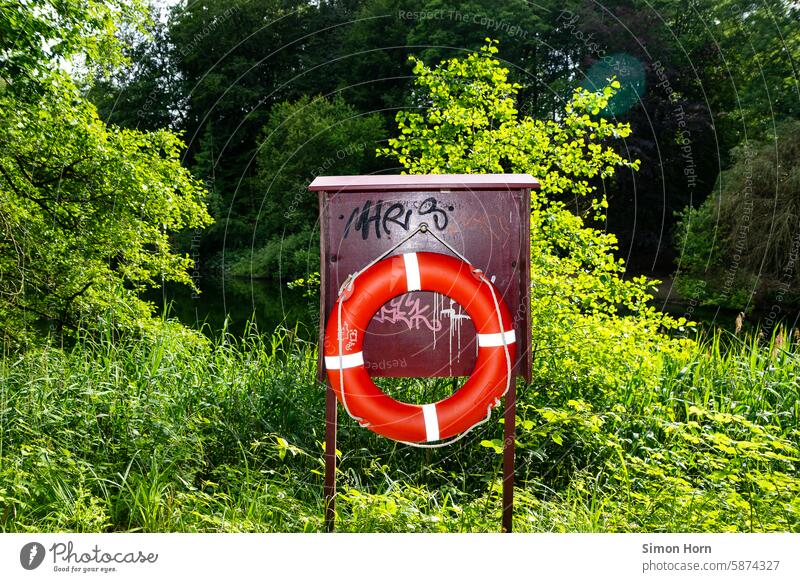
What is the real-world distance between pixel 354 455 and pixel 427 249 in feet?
4.02

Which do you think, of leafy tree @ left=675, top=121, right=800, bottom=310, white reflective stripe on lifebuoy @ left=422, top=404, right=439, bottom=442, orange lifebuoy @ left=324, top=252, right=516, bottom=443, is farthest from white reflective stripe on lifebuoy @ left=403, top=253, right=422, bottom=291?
leafy tree @ left=675, top=121, right=800, bottom=310

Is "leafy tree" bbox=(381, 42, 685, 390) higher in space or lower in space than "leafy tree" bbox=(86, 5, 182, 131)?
lower

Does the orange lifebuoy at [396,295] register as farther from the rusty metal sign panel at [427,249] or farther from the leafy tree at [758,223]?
the leafy tree at [758,223]

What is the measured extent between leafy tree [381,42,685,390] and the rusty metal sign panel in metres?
1.10

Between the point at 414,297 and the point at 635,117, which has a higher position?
the point at 635,117

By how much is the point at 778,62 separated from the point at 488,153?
32.9ft

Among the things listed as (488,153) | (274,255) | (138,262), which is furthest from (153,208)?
(274,255)

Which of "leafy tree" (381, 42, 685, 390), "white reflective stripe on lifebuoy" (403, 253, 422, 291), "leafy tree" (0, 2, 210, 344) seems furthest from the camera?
"leafy tree" (0, 2, 210, 344)

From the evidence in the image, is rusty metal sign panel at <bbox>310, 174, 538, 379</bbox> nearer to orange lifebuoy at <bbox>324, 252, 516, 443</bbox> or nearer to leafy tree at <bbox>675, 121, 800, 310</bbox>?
orange lifebuoy at <bbox>324, 252, 516, 443</bbox>

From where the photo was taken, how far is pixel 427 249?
2705mm

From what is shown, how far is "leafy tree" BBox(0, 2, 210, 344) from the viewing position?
479cm

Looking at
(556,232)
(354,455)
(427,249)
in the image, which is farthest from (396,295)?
(556,232)

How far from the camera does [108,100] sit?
10312mm
